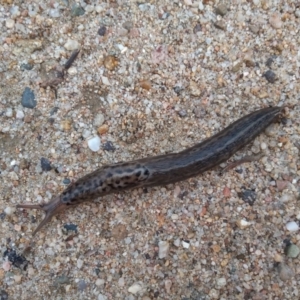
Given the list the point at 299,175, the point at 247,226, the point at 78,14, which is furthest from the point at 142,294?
the point at 78,14

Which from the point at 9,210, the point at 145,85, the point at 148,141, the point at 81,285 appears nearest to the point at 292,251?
the point at 148,141

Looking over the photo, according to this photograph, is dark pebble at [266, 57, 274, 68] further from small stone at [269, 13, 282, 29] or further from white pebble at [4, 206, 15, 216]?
white pebble at [4, 206, 15, 216]

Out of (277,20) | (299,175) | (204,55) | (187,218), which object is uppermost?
(277,20)

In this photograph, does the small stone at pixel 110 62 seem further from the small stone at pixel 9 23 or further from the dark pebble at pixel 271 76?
the dark pebble at pixel 271 76

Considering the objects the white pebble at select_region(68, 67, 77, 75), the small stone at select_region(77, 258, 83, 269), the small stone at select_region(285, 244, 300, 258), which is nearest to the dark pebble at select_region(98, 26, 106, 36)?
the white pebble at select_region(68, 67, 77, 75)

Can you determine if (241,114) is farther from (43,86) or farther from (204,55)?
(43,86)

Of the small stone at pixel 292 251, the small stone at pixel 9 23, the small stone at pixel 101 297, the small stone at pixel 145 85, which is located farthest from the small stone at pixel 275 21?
the small stone at pixel 101 297

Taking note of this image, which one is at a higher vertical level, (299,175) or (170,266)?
(299,175)
